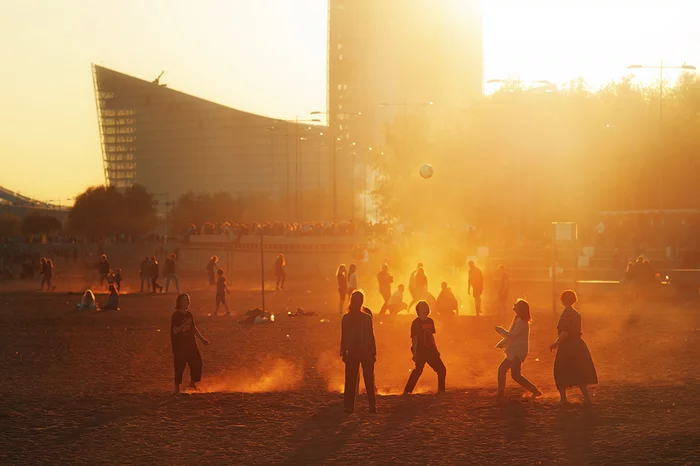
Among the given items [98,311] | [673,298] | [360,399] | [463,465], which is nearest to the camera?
[463,465]

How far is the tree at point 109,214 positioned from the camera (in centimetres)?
13675

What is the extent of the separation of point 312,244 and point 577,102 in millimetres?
16654

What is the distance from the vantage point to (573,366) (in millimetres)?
14664

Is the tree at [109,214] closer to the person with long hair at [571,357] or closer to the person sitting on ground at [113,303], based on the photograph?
the person sitting on ground at [113,303]

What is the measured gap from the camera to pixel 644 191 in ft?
195

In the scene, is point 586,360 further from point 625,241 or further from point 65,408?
point 625,241

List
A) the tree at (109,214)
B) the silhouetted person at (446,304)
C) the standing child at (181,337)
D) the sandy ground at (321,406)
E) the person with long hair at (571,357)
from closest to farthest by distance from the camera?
1. the sandy ground at (321,406)
2. the person with long hair at (571,357)
3. the standing child at (181,337)
4. the silhouetted person at (446,304)
5. the tree at (109,214)

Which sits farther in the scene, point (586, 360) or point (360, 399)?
point (360, 399)

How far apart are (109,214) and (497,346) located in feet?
414

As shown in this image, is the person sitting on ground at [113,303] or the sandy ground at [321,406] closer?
the sandy ground at [321,406]

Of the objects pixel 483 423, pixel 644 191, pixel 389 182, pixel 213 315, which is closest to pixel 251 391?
pixel 483 423

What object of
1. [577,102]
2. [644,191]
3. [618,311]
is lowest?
[618,311]

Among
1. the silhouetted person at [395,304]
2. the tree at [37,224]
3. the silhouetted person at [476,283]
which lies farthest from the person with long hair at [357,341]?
the tree at [37,224]

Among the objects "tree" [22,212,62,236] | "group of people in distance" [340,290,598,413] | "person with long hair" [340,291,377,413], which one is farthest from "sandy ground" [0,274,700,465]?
"tree" [22,212,62,236]
